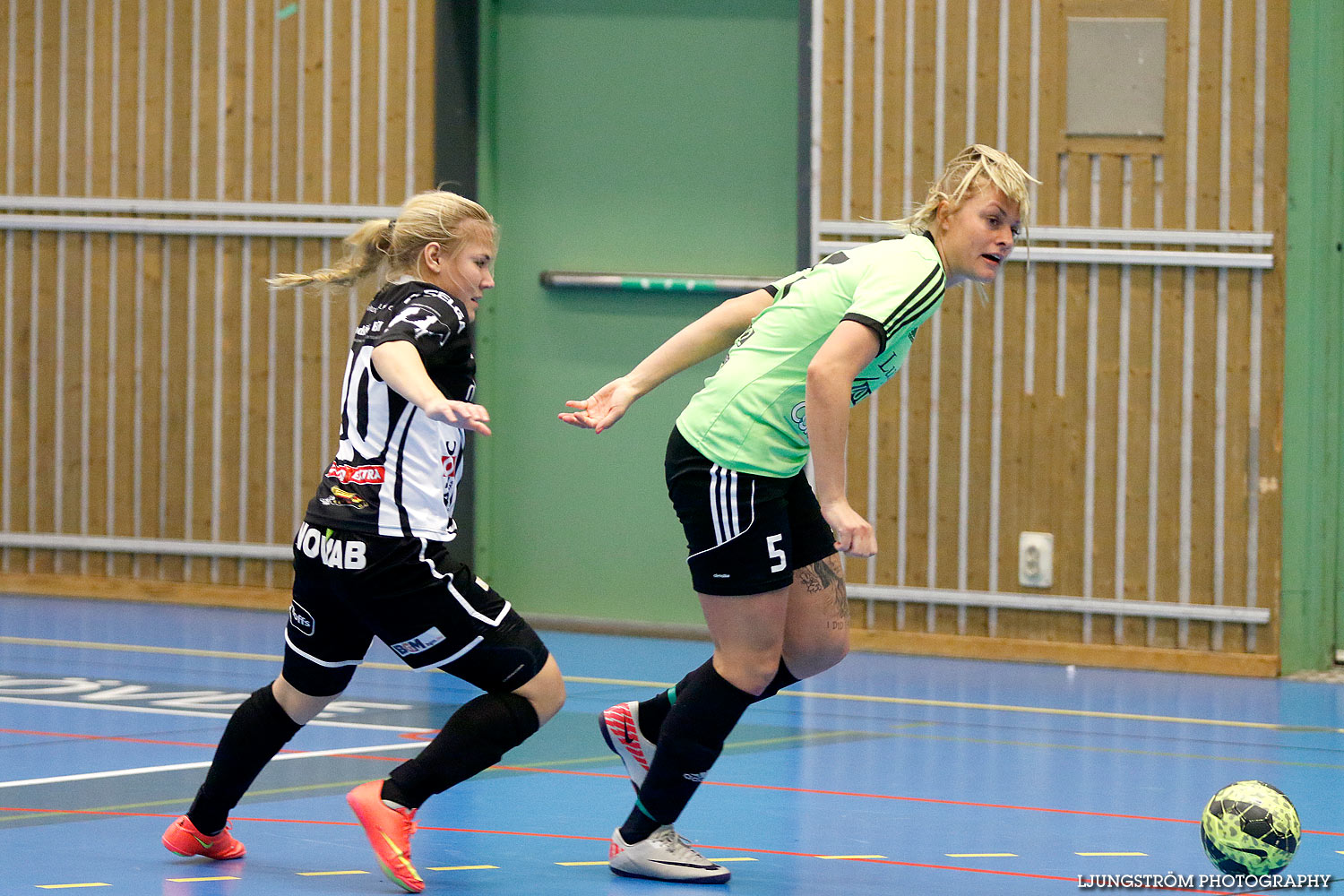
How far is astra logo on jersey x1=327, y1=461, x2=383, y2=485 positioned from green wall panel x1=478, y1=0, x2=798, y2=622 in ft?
17.1

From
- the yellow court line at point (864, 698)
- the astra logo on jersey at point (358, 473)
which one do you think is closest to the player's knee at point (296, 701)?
the astra logo on jersey at point (358, 473)

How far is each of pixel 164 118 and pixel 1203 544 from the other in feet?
18.4

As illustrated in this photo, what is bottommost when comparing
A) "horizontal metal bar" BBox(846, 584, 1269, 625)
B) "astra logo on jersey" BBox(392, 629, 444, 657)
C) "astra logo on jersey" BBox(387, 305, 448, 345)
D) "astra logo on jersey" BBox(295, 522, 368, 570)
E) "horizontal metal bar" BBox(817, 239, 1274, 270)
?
"horizontal metal bar" BBox(846, 584, 1269, 625)

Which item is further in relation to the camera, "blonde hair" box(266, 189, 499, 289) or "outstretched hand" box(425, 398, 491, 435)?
"blonde hair" box(266, 189, 499, 289)

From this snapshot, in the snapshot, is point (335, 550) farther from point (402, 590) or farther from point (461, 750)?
point (461, 750)

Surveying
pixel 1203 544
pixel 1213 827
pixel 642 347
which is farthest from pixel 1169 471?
pixel 1213 827

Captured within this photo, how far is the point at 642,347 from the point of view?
945cm

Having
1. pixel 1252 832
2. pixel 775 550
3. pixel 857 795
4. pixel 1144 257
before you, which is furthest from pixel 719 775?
pixel 1144 257

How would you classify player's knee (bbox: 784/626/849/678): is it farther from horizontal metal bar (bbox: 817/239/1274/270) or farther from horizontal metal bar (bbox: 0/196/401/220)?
horizontal metal bar (bbox: 0/196/401/220)

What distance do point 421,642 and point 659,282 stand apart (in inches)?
209

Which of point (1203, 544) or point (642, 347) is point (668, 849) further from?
point (642, 347)

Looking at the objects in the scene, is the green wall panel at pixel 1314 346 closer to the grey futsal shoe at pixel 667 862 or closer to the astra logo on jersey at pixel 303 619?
the grey futsal shoe at pixel 667 862

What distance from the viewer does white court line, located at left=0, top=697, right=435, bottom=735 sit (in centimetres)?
645

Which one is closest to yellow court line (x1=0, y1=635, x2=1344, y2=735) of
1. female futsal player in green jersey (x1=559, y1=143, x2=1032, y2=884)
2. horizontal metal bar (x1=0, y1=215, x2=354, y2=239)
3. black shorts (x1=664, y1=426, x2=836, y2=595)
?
horizontal metal bar (x1=0, y1=215, x2=354, y2=239)
